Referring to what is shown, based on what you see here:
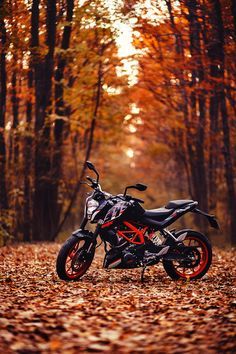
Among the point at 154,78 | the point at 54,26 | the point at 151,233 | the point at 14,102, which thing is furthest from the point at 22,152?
the point at 151,233

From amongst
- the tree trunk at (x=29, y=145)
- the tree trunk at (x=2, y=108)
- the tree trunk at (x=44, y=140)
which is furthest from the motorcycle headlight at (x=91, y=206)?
the tree trunk at (x=44, y=140)

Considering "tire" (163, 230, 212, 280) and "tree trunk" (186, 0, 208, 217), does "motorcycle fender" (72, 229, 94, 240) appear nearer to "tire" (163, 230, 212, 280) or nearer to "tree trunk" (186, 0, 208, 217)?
"tire" (163, 230, 212, 280)

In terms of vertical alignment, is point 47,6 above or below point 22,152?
above

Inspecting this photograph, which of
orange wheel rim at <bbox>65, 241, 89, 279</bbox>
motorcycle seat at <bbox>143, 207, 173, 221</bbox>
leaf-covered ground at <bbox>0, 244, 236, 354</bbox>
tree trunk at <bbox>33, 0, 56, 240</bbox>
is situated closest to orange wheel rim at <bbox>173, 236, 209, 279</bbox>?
leaf-covered ground at <bbox>0, 244, 236, 354</bbox>

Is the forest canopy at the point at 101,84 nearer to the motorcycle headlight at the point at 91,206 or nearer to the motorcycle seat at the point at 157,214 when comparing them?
the motorcycle headlight at the point at 91,206

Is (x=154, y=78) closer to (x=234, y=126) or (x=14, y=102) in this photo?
(x=234, y=126)

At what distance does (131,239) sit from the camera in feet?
27.3

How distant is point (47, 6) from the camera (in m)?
16.9

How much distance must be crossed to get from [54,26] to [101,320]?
13.2 metres

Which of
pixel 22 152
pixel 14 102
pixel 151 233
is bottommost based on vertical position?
pixel 151 233

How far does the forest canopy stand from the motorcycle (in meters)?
5.93

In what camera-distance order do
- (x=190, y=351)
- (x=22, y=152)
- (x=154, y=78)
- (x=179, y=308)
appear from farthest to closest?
(x=154, y=78) < (x=22, y=152) < (x=179, y=308) < (x=190, y=351)

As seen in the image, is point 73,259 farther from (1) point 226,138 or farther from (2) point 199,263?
(1) point 226,138

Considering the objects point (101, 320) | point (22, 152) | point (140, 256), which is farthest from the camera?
point (22, 152)
